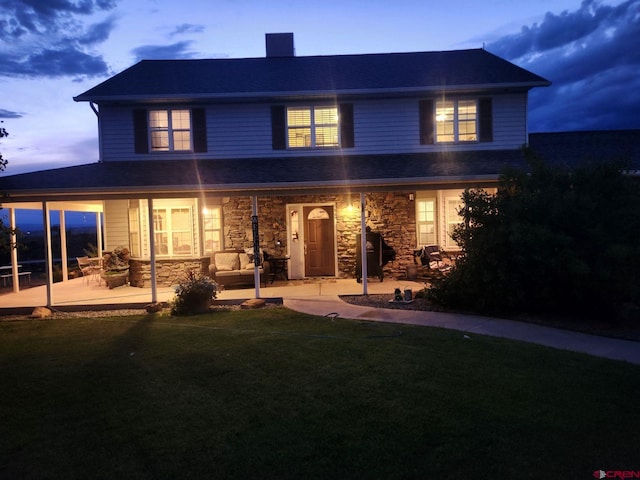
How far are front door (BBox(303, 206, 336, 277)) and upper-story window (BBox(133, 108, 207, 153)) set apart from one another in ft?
11.9

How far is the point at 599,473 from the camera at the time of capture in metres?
3.58

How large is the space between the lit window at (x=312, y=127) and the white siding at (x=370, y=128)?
1.03ft

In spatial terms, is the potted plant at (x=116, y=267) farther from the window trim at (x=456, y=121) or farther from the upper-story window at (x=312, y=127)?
the window trim at (x=456, y=121)

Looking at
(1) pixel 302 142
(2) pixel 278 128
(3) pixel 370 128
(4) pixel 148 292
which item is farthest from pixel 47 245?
(3) pixel 370 128

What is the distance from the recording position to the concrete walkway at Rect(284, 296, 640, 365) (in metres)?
7.05

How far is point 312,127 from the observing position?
13.9 m

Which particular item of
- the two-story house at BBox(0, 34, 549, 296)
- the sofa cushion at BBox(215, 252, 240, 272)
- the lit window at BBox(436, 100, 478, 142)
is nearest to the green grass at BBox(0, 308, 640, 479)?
the sofa cushion at BBox(215, 252, 240, 272)

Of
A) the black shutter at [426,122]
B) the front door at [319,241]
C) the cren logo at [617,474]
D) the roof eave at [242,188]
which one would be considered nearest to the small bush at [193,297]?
the roof eave at [242,188]

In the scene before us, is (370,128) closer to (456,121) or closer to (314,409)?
(456,121)

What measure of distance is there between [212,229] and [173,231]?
1077 mm

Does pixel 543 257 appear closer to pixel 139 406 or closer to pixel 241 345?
pixel 241 345

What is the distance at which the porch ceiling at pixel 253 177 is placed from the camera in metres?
10.9

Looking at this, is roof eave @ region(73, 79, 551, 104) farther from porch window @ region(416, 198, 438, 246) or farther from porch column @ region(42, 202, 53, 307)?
porch column @ region(42, 202, 53, 307)

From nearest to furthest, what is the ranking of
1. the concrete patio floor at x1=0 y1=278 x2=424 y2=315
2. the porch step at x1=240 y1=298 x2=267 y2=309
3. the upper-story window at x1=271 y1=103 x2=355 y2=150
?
the porch step at x1=240 y1=298 x2=267 y2=309 → the concrete patio floor at x1=0 y1=278 x2=424 y2=315 → the upper-story window at x1=271 y1=103 x2=355 y2=150
